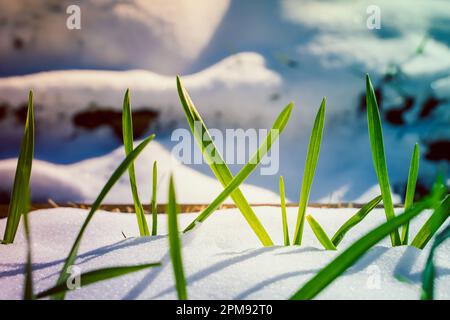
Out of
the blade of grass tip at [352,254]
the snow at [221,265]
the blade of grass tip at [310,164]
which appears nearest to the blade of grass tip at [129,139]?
the snow at [221,265]

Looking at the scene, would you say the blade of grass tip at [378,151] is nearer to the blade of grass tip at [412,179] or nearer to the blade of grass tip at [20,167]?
the blade of grass tip at [412,179]

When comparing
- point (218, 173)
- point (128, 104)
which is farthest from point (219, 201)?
point (128, 104)

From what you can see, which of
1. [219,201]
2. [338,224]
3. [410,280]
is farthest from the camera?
[338,224]

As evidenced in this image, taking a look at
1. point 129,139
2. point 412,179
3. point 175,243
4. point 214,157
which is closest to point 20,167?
point 129,139

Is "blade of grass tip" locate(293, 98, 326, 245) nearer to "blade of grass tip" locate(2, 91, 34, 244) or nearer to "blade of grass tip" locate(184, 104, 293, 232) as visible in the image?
"blade of grass tip" locate(184, 104, 293, 232)

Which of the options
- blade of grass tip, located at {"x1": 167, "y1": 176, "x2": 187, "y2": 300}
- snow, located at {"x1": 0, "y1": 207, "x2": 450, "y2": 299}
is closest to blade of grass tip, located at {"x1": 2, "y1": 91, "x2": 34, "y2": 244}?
snow, located at {"x1": 0, "y1": 207, "x2": 450, "y2": 299}

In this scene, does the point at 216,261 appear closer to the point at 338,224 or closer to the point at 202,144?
the point at 202,144

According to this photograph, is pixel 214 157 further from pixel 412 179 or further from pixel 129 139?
pixel 412 179
